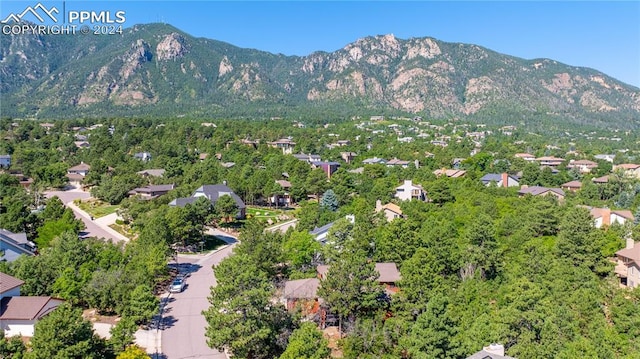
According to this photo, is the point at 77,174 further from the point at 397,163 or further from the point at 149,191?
the point at 397,163

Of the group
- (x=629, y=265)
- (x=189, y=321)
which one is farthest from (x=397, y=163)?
(x=189, y=321)

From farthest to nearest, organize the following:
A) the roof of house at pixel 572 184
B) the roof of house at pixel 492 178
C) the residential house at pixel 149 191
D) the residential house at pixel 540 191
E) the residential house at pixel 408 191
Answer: the roof of house at pixel 572 184 < the roof of house at pixel 492 178 < the residential house at pixel 408 191 < the residential house at pixel 540 191 < the residential house at pixel 149 191

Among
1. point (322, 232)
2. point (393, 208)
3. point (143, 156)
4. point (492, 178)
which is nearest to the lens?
point (322, 232)

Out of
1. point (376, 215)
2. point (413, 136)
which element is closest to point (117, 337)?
point (376, 215)

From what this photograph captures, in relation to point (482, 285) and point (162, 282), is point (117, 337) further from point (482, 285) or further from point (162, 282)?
point (482, 285)

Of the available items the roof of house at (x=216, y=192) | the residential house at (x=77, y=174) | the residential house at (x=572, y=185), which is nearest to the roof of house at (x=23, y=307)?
the roof of house at (x=216, y=192)

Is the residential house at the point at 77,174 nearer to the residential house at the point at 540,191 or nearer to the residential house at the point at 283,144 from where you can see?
the residential house at the point at 283,144
